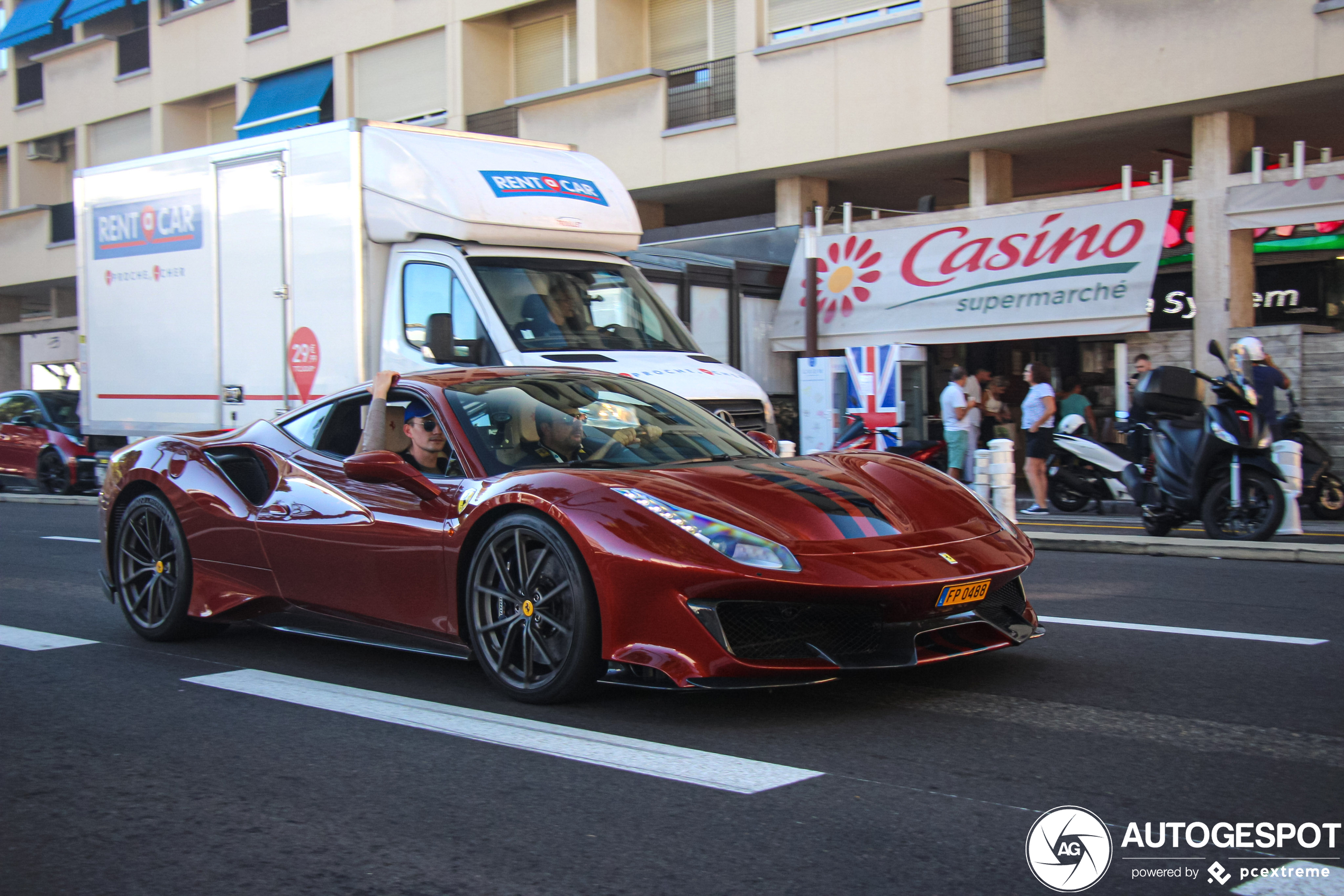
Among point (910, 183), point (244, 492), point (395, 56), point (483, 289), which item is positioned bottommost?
point (244, 492)

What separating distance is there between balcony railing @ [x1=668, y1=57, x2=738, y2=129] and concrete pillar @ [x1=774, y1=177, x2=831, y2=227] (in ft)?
4.87

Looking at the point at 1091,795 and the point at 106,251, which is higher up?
the point at 106,251

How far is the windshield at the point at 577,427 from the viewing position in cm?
512

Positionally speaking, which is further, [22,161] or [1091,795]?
[22,161]

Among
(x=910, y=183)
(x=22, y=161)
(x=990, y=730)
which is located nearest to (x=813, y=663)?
(x=990, y=730)

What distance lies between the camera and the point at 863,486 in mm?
4914

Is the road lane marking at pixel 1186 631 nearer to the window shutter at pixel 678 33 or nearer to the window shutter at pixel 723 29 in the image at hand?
the window shutter at pixel 723 29

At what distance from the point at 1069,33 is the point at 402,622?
1503cm

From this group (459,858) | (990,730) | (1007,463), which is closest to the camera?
(459,858)

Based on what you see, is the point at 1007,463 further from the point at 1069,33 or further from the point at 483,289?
the point at 1069,33

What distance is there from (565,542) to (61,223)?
3374cm

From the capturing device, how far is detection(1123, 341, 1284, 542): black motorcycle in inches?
402

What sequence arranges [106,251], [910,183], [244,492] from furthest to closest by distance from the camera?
[910,183] < [106,251] < [244,492]

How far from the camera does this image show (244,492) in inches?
235
